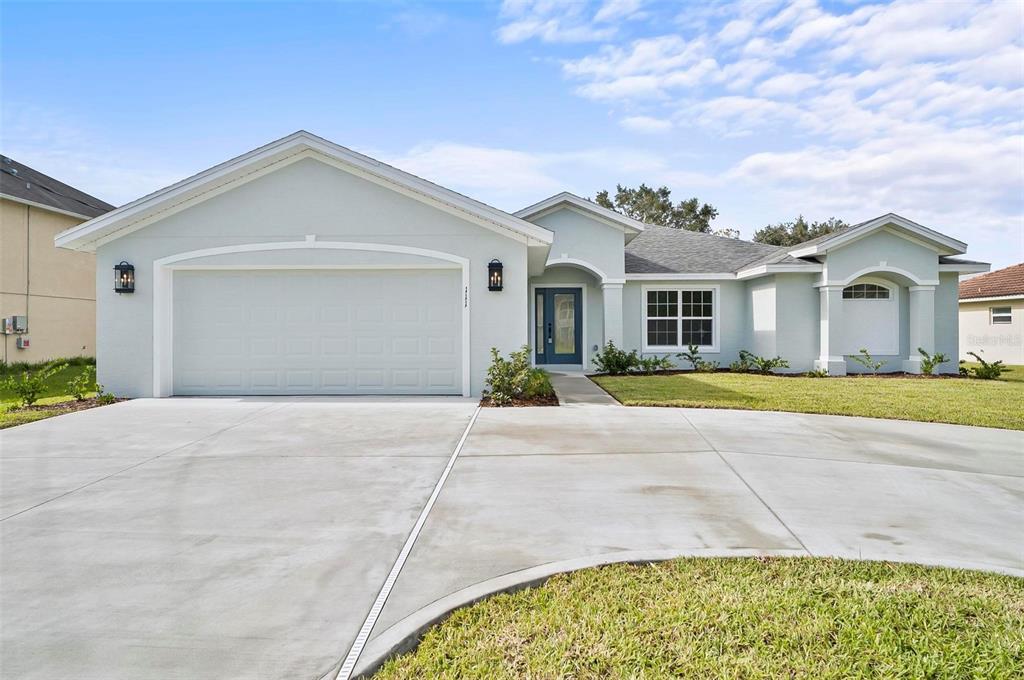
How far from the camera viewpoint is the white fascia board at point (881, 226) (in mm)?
15102

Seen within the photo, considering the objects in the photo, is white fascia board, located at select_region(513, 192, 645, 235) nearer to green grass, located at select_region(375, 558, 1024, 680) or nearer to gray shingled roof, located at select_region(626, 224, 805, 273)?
gray shingled roof, located at select_region(626, 224, 805, 273)

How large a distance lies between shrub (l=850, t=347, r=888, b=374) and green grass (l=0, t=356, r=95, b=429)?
1830cm

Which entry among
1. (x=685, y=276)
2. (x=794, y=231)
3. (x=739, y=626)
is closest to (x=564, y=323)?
(x=685, y=276)

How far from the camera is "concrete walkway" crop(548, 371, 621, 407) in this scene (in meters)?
10.4

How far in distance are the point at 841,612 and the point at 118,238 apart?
12.3 meters

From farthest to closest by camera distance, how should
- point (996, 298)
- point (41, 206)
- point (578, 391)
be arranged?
point (996, 298), point (41, 206), point (578, 391)

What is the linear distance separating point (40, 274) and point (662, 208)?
134 feet

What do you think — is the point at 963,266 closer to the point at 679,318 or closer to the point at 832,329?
the point at 832,329

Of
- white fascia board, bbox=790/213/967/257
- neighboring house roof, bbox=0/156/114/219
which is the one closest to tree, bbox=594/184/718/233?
white fascia board, bbox=790/213/967/257

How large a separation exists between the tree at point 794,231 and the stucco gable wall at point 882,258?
3187cm

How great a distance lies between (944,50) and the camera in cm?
1211

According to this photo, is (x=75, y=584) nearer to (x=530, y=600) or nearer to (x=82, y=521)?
(x=82, y=521)

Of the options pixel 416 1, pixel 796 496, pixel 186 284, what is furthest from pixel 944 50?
pixel 186 284

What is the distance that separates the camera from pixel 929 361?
50.8ft
